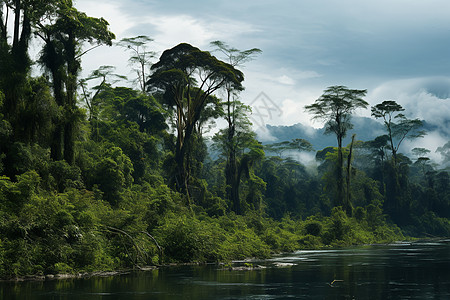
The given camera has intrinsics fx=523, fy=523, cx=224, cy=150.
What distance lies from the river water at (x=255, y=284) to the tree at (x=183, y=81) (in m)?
23.1

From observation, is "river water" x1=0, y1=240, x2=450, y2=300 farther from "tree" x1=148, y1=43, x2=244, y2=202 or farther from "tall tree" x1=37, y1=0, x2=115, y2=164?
"tree" x1=148, y1=43, x2=244, y2=202

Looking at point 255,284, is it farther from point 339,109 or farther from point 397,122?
point 397,122

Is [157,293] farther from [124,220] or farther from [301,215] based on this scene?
[301,215]

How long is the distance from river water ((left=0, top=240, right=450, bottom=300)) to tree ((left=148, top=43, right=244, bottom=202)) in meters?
23.1

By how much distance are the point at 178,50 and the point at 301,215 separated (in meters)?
45.8

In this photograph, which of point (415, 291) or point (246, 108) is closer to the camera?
point (415, 291)

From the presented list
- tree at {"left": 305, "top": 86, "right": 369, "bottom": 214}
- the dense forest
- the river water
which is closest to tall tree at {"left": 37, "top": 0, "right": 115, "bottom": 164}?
the dense forest

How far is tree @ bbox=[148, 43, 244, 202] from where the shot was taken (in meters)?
47.2

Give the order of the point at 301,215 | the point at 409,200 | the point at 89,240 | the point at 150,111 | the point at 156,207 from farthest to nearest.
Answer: the point at 301,215 → the point at 409,200 → the point at 150,111 → the point at 156,207 → the point at 89,240

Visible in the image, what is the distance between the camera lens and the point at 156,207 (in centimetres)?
3275

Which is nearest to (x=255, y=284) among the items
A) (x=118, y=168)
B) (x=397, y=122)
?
(x=118, y=168)

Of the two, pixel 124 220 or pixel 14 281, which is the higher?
pixel 124 220

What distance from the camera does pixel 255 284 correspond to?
19578mm

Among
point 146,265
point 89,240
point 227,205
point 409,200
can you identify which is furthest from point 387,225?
point 89,240
